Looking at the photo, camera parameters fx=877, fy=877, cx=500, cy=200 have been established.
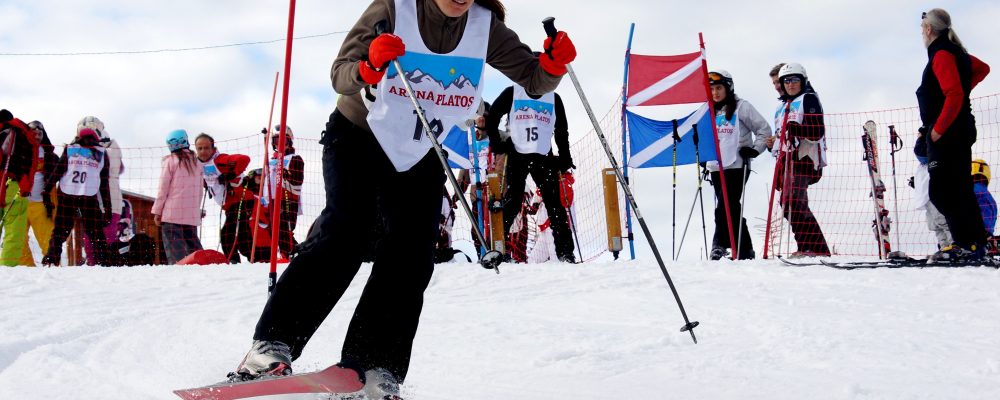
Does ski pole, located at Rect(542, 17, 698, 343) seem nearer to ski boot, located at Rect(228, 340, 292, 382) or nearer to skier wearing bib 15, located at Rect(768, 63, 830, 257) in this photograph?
ski boot, located at Rect(228, 340, 292, 382)

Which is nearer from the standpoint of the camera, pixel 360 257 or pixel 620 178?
pixel 360 257

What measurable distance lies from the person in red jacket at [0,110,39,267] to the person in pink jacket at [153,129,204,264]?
3.91 feet

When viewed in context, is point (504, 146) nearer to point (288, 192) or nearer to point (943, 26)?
point (288, 192)

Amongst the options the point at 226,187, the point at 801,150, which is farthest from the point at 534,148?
the point at 226,187

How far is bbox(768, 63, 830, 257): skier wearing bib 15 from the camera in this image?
7980 millimetres

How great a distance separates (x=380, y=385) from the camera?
269 cm

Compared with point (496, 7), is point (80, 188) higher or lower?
lower

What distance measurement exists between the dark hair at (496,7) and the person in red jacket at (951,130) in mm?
4383

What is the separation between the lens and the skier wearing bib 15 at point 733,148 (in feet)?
27.0

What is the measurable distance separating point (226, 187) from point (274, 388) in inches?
284

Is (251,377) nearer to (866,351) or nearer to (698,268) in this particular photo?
(866,351)

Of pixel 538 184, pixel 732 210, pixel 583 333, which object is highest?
pixel 538 184

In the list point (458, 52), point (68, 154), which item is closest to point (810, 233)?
point (458, 52)

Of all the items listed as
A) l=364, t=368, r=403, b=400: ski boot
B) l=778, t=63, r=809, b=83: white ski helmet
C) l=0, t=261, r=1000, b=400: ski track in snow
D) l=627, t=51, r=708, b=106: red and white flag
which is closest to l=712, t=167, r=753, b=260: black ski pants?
l=627, t=51, r=708, b=106: red and white flag
